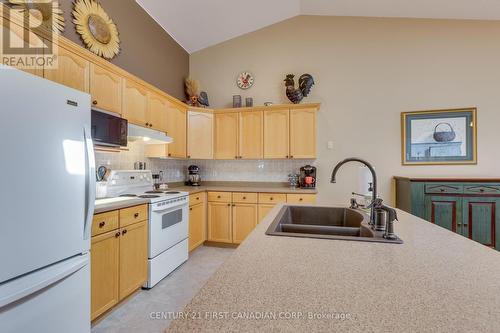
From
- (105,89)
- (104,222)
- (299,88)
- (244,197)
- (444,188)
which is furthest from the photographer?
(299,88)

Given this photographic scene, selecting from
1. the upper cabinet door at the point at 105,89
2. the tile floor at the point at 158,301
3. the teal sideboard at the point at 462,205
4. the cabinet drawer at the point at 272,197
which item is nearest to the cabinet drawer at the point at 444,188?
the teal sideboard at the point at 462,205

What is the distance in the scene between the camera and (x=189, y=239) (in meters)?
3.03

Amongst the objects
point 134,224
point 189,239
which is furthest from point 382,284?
point 189,239

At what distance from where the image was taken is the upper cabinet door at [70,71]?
1707 mm

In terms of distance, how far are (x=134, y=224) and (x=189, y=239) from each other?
1105 millimetres

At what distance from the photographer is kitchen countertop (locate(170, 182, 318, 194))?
3.16 m

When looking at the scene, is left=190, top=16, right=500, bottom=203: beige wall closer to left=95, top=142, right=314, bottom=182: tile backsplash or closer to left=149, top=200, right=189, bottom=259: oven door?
left=95, top=142, right=314, bottom=182: tile backsplash

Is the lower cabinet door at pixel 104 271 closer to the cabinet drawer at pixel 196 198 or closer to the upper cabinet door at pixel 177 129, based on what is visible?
the cabinet drawer at pixel 196 198

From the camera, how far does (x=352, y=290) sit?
555mm

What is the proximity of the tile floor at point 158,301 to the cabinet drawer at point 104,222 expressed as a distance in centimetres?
73

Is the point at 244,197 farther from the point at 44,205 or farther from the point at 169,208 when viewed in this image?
the point at 44,205

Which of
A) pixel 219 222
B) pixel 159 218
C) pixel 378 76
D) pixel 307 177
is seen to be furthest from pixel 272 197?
pixel 378 76

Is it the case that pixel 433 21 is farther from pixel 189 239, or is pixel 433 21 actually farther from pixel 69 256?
pixel 69 256

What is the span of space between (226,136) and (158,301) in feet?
7.88
